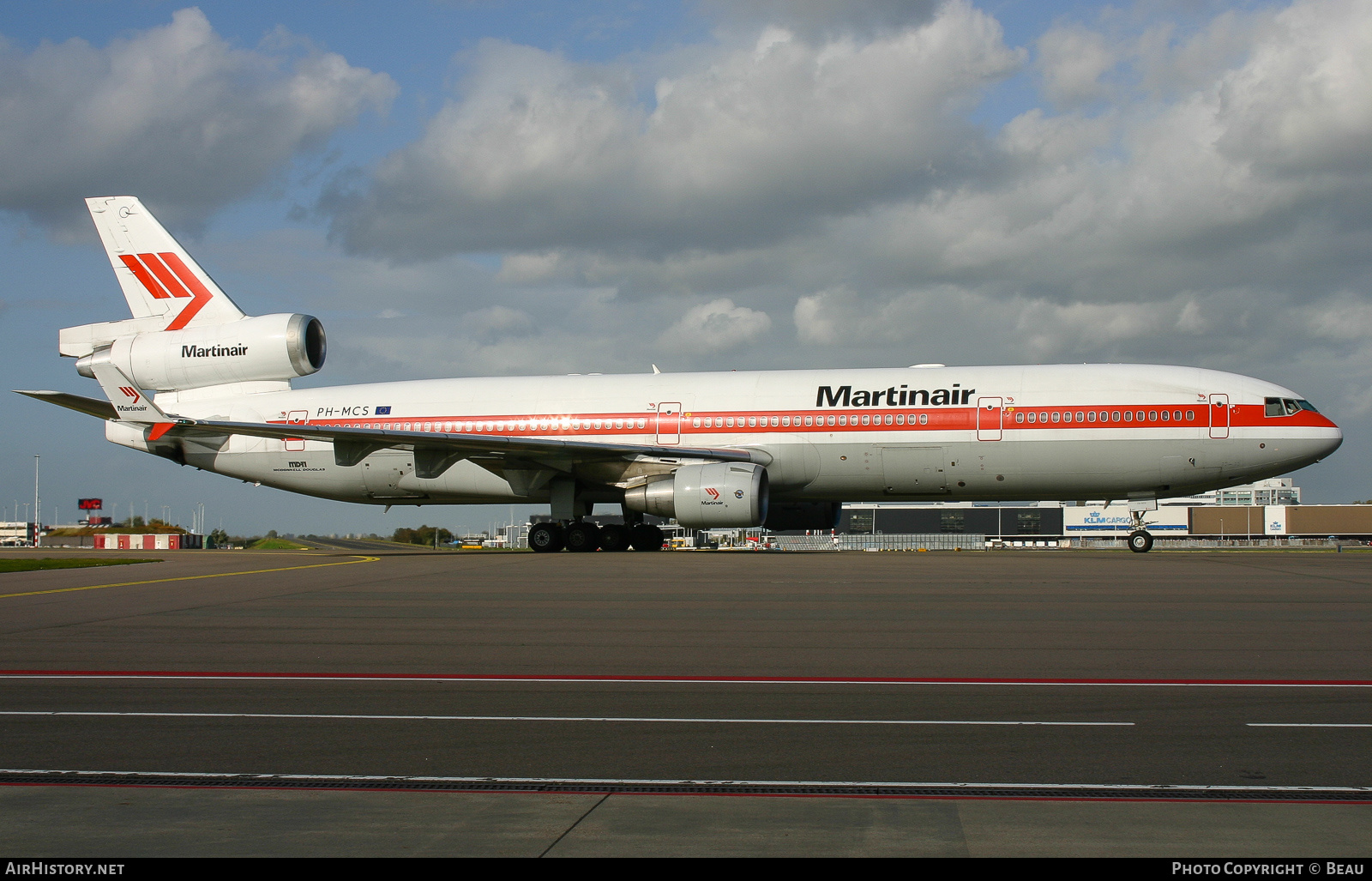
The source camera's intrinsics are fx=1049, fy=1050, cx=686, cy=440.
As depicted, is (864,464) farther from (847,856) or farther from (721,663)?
(847,856)

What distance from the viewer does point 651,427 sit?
26.7m

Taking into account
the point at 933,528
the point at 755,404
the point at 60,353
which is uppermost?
the point at 60,353

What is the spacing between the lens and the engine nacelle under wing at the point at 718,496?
2330cm

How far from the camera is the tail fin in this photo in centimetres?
2931

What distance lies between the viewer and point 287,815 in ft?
14.6

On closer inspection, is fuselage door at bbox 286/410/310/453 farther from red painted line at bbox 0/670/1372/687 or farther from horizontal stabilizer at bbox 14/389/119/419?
red painted line at bbox 0/670/1372/687

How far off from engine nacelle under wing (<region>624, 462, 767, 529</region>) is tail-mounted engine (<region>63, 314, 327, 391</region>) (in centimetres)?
1235

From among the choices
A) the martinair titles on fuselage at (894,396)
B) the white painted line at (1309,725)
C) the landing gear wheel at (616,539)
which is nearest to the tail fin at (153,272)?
the landing gear wheel at (616,539)

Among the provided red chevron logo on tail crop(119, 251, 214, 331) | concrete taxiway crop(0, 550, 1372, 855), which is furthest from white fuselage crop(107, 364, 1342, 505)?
concrete taxiway crop(0, 550, 1372, 855)

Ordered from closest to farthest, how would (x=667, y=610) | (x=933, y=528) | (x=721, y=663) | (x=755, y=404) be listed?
1. (x=721, y=663)
2. (x=667, y=610)
3. (x=755, y=404)
4. (x=933, y=528)

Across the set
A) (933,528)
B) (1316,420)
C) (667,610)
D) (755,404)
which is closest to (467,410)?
(755,404)

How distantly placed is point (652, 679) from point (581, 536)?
19124 mm

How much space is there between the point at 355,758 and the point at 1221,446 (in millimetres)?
23007

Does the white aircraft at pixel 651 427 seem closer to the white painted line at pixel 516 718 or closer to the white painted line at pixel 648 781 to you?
the white painted line at pixel 516 718
